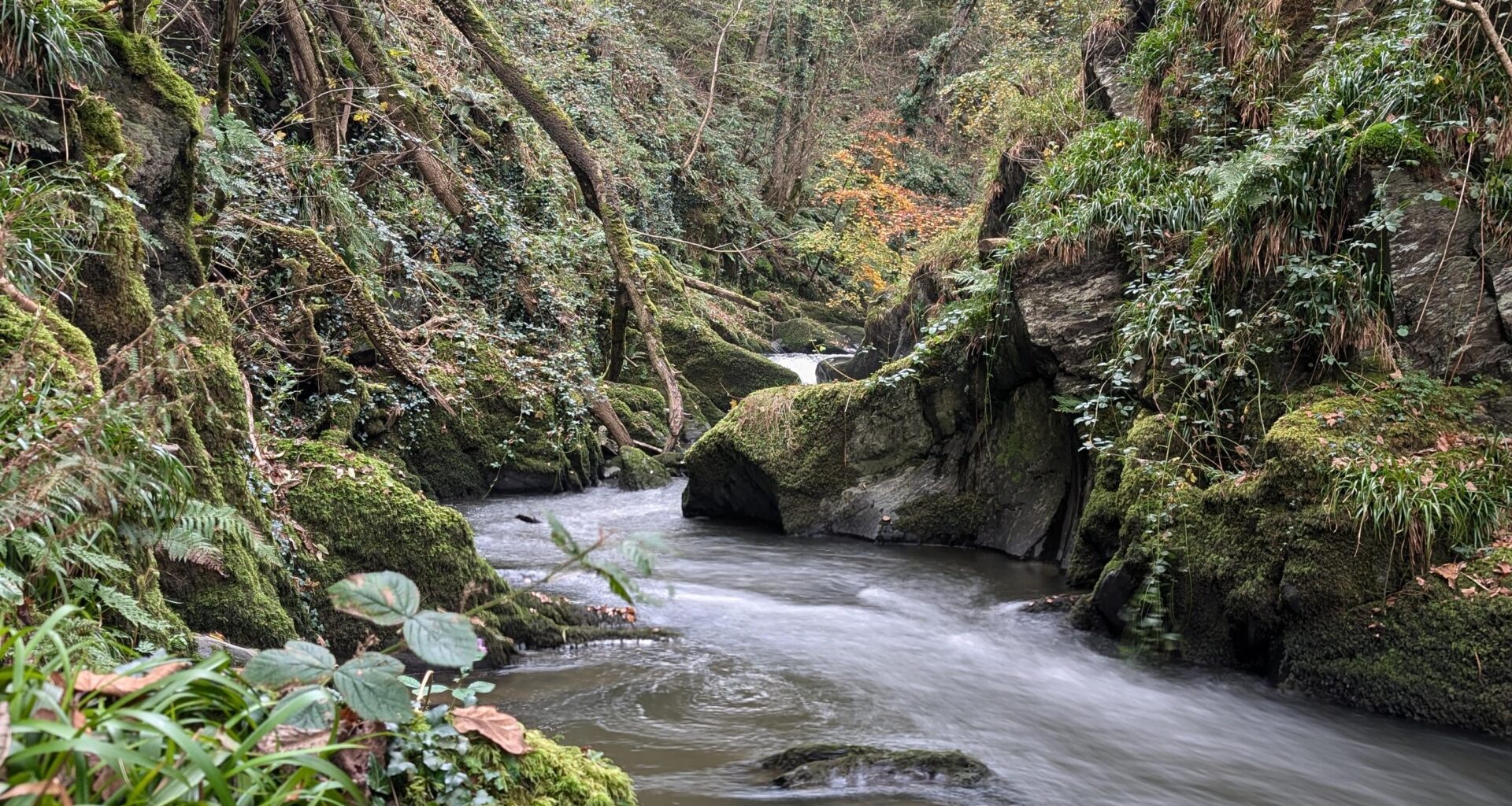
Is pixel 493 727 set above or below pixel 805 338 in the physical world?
below

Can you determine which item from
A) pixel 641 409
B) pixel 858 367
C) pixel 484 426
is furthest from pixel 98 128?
pixel 858 367

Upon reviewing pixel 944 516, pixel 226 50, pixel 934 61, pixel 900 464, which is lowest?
pixel 944 516

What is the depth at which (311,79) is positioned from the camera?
9609 mm

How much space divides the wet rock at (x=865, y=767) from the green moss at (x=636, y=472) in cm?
755

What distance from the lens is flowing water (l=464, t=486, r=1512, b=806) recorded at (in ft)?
14.1

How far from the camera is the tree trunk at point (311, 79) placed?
9.19 meters

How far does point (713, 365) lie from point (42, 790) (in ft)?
47.3

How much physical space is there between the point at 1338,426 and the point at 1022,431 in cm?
334

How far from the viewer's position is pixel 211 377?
14.8 feet

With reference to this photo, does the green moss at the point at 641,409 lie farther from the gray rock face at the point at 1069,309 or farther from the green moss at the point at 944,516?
the gray rock face at the point at 1069,309

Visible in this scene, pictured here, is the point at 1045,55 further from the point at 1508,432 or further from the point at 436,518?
the point at 436,518

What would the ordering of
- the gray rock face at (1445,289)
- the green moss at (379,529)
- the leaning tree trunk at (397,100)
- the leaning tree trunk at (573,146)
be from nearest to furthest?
the green moss at (379,529)
the gray rock face at (1445,289)
the leaning tree trunk at (573,146)
the leaning tree trunk at (397,100)

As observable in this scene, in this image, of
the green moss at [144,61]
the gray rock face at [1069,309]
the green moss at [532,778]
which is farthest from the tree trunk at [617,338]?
the green moss at [532,778]

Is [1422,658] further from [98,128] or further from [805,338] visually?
[805,338]
